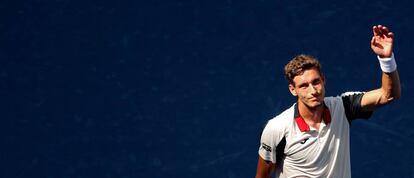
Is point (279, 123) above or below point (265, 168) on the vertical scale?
above

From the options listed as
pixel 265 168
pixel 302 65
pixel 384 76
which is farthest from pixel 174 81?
pixel 384 76

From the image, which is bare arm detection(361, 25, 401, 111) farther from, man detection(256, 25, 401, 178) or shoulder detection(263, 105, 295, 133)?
shoulder detection(263, 105, 295, 133)

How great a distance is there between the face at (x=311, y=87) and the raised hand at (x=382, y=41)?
16.4 inches

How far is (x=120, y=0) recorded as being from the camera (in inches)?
522

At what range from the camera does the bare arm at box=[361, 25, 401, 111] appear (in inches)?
215

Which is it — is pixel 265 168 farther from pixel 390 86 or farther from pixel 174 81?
pixel 174 81

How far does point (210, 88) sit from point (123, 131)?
A: 1352mm

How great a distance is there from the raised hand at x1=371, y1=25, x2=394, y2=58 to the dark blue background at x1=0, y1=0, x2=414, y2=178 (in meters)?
5.46

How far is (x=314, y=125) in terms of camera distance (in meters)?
5.75

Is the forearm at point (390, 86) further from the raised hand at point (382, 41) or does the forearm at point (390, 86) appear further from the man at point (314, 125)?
the raised hand at point (382, 41)

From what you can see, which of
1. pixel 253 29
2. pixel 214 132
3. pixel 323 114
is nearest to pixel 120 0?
pixel 253 29

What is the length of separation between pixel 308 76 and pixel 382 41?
53 cm

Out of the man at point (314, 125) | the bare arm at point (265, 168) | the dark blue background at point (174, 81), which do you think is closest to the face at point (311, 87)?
the man at point (314, 125)

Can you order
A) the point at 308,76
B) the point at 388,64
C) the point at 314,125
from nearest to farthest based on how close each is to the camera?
the point at 388,64 < the point at 308,76 < the point at 314,125
